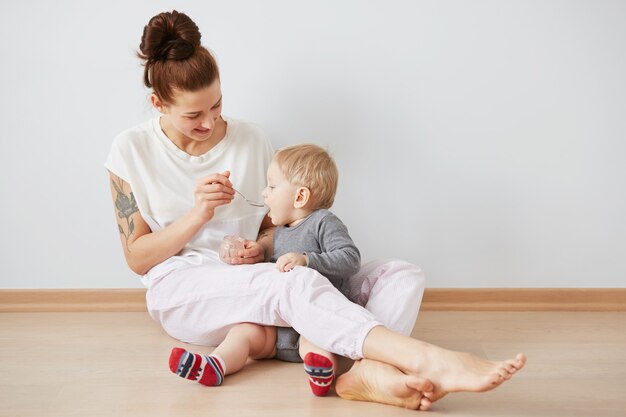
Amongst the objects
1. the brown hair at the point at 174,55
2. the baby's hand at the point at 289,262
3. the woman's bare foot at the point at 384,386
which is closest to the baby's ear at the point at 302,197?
the baby's hand at the point at 289,262

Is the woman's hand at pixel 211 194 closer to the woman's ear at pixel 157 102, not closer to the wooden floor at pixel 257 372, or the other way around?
the woman's ear at pixel 157 102

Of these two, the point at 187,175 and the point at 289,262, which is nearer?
the point at 289,262

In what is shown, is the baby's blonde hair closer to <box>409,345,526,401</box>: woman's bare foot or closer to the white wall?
the white wall

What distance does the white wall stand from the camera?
247 cm

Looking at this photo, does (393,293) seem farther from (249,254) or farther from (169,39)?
(169,39)

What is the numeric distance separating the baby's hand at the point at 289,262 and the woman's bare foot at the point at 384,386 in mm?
306

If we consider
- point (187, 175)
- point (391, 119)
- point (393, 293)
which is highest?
point (391, 119)

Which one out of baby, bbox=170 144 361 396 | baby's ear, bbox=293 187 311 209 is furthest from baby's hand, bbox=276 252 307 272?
baby's ear, bbox=293 187 311 209

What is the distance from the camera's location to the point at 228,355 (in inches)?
78.0

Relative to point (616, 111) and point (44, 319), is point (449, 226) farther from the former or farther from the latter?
point (44, 319)

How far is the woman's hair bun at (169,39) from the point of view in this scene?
6.79 feet

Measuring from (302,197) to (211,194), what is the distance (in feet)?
0.81

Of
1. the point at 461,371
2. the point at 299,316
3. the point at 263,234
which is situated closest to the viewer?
the point at 461,371

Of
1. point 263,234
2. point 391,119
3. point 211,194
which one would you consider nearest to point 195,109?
point 211,194
